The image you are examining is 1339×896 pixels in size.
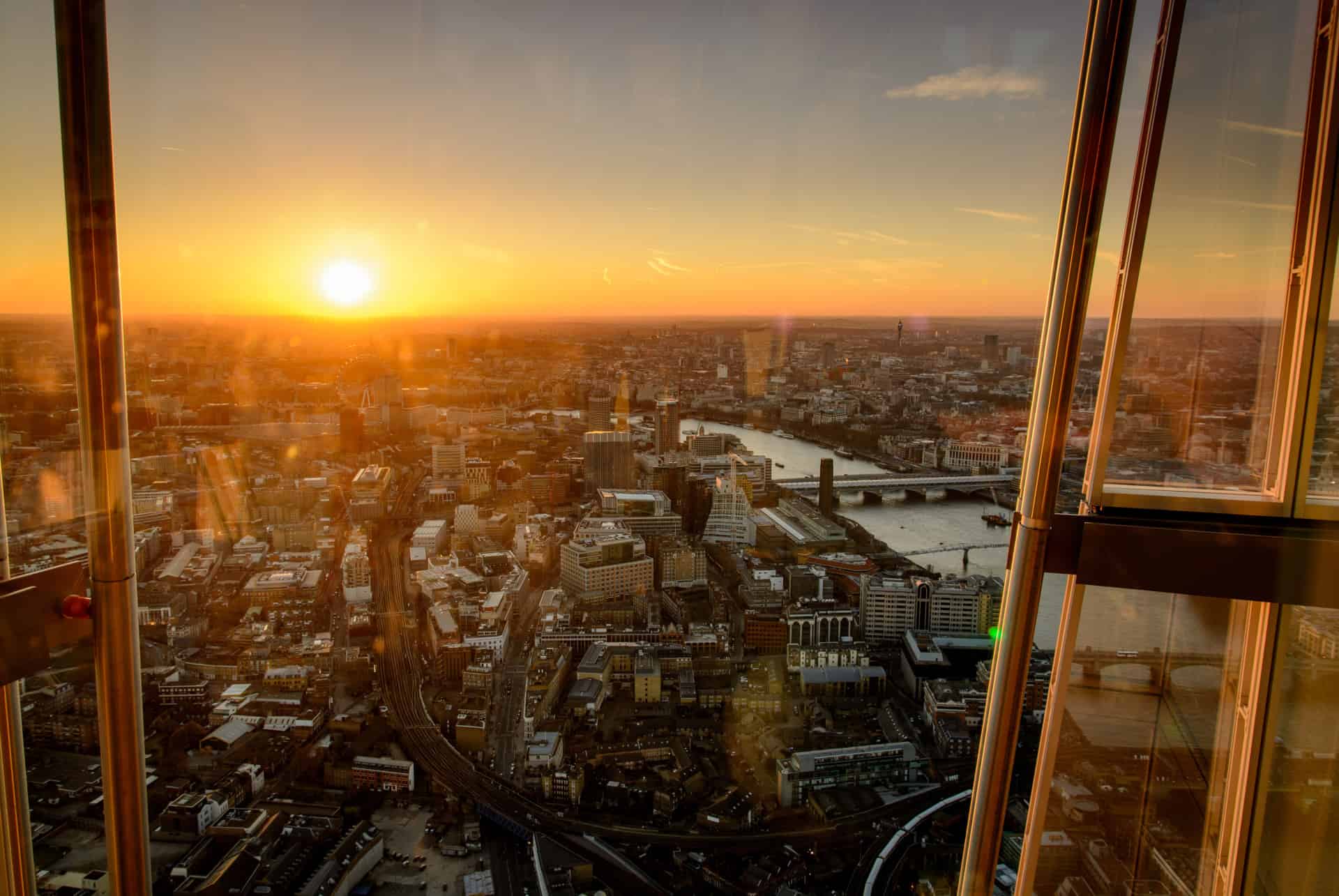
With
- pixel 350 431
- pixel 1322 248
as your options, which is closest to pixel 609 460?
pixel 350 431

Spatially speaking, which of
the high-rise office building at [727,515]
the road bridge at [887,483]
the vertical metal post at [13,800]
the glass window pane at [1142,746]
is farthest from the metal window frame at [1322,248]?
the high-rise office building at [727,515]

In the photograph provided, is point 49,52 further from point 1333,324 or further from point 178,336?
point 1333,324

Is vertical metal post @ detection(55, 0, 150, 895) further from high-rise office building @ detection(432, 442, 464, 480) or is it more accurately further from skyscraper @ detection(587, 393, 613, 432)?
skyscraper @ detection(587, 393, 613, 432)

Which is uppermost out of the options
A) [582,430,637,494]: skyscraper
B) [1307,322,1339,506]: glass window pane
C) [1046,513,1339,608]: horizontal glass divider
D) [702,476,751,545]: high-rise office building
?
[1307,322,1339,506]: glass window pane

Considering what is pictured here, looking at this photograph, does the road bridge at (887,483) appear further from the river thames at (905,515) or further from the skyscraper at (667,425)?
the skyscraper at (667,425)

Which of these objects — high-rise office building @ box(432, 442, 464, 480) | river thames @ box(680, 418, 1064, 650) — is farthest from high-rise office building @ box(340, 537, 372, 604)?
river thames @ box(680, 418, 1064, 650)

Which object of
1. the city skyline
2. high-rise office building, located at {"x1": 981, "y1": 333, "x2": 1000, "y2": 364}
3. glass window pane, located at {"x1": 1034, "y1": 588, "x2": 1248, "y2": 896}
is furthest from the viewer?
high-rise office building, located at {"x1": 981, "y1": 333, "x2": 1000, "y2": 364}
